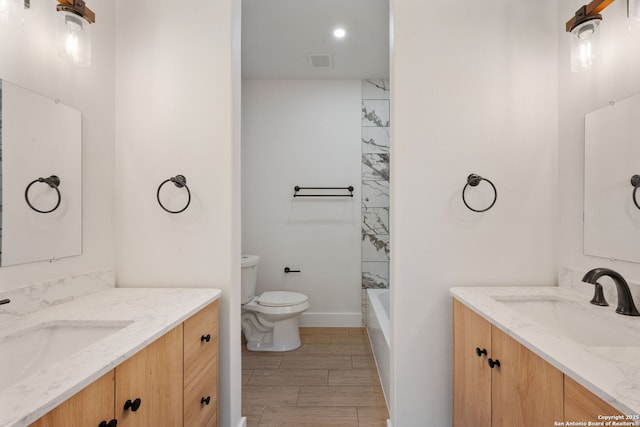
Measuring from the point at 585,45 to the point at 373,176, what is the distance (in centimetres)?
223

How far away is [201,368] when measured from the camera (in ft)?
4.55

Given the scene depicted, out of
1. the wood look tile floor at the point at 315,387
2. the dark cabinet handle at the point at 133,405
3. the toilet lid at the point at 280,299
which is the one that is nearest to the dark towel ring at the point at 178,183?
the dark cabinet handle at the point at 133,405

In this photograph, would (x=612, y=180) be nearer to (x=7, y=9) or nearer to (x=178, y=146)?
(x=178, y=146)

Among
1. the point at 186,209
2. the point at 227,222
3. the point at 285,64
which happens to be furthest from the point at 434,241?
the point at 285,64

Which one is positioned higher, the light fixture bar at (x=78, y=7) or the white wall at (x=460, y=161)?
the light fixture bar at (x=78, y=7)

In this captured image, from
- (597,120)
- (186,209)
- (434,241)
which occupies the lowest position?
(434,241)

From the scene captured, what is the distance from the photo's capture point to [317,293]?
3.46 meters

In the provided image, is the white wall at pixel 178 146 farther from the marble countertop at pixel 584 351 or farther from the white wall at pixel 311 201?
the white wall at pixel 311 201

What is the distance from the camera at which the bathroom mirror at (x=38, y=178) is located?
3.77ft

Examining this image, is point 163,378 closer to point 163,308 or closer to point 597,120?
point 163,308

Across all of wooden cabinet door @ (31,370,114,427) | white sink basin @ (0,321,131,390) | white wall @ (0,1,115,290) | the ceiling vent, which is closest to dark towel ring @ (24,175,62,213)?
white wall @ (0,1,115,290)

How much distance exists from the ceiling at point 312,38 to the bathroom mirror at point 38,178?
1.51m

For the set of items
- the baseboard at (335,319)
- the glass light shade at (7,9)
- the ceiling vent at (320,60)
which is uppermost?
the ceiling vent at (320,60)

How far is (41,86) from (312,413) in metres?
2.14
